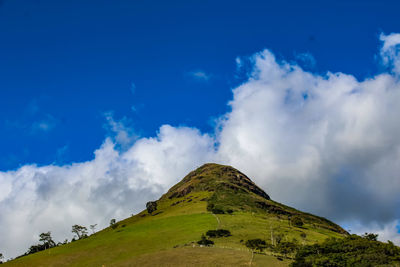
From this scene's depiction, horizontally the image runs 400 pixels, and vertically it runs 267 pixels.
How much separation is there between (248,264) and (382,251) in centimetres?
3087

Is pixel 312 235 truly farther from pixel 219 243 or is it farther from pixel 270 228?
pixel 219 243

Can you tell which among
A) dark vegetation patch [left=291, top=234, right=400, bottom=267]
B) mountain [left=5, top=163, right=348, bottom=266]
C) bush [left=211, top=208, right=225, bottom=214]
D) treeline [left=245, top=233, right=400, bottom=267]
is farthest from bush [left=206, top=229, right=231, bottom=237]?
bush [left=211, top=208, right=225, bottom=214]

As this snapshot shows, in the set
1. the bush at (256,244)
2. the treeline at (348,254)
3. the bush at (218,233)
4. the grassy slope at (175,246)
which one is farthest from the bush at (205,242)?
the treeline at (348,254)

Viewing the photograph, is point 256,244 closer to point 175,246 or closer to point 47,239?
point 175,246

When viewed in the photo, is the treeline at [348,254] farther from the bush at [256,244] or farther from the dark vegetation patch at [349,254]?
the bush at [256,244]

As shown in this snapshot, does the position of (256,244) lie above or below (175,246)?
below

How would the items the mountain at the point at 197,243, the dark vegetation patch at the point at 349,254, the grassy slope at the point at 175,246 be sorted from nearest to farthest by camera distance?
the dark vegetation patch at the point at 349,254
the grassy slope at the point at 175,246
the mountain at the point at 197,243

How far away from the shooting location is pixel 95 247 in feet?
397

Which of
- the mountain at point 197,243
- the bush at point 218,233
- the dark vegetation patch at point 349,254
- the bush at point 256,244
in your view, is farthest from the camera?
the bush at point 218,233

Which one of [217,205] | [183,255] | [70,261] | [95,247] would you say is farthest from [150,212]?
[183,255]

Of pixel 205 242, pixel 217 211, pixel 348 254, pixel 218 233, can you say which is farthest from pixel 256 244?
pixel 217 211

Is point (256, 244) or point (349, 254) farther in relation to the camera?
point (256, 244)

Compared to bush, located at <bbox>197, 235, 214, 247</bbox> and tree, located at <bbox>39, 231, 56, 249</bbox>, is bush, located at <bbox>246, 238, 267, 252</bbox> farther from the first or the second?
tree, located at <bbox>39, 231, 56, 249</bbox>

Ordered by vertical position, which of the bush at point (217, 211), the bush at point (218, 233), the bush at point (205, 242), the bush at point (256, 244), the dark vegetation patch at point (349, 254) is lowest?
the dark vegetation patch at point (349, 254)
